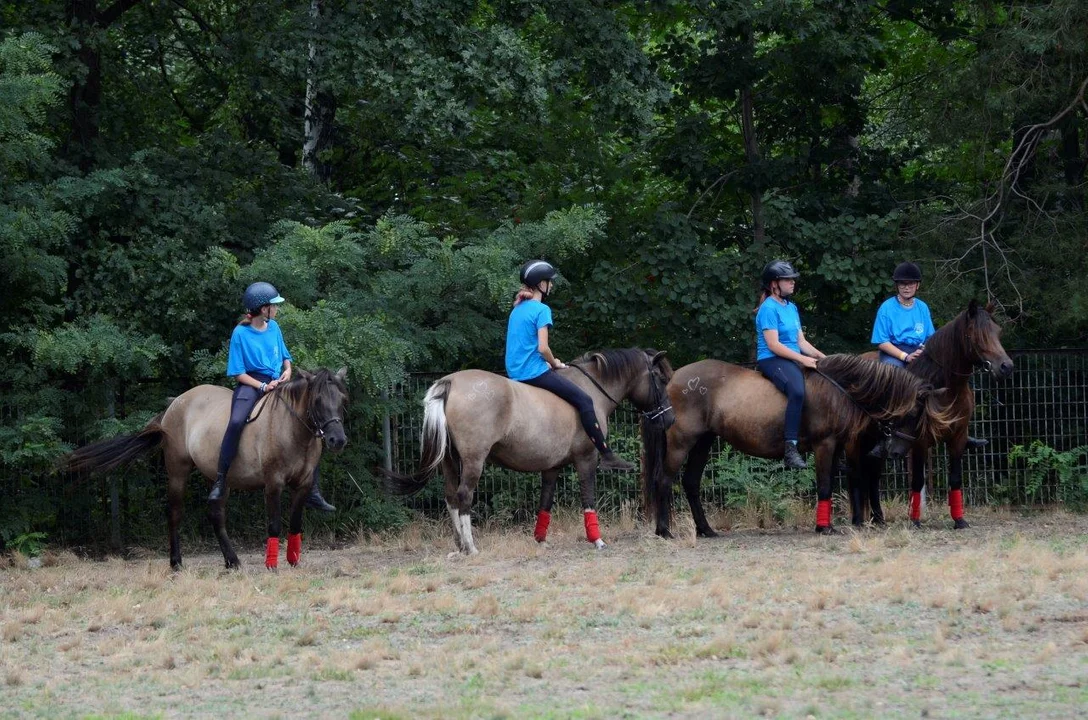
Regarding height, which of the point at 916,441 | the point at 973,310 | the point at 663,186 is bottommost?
the point at 916,441

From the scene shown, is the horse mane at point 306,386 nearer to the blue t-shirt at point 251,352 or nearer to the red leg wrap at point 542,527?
the blue t-shirt at point 251,352

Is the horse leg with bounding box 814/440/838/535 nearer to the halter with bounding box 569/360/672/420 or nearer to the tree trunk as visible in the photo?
the halter with bounding box 569/360/672/420

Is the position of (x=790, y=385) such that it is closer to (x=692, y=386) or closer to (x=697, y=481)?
(x=692, y=386)

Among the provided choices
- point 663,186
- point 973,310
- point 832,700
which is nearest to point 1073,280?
point 973,310

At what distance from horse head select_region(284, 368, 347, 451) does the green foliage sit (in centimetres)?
855

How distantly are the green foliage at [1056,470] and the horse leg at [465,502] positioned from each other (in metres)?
7.28

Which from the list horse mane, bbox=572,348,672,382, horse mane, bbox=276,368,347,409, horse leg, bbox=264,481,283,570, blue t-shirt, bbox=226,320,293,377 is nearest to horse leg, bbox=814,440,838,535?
horse mane, bbox=572,348,672,382

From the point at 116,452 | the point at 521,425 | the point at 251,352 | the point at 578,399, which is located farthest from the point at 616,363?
the point at 116,452

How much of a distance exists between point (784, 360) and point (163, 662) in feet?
23.3

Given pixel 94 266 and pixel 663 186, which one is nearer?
pixel 94 266

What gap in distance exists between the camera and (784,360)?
1333 centimetres

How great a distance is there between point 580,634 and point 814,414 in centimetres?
546

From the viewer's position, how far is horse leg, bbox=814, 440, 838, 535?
13336 millimetres

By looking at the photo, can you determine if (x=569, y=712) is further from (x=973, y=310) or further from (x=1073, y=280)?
(x=1073, y=280)
